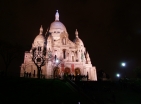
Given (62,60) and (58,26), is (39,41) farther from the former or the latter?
(62,60)

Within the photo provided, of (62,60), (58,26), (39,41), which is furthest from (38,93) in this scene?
(58,26)

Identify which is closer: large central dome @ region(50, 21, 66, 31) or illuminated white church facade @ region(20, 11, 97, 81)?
illuminated white church facade @ region(20, 11, 97, 81)

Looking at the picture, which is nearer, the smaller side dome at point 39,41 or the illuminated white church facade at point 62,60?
the illuminated white church facade at point 62,60

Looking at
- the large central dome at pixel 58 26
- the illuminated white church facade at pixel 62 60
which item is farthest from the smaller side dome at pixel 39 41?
the large central dome at pixel 58 26

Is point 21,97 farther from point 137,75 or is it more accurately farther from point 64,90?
point 137,75

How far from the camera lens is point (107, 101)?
23859 mm

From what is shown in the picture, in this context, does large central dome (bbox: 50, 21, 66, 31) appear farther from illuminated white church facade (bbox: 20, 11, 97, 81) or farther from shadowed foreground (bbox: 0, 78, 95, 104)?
shadowed foreground (bbox: 0, 78, 95, 104)

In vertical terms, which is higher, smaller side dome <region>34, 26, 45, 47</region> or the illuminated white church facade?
smaller side dome <region>34, 26, 45, 47</region>

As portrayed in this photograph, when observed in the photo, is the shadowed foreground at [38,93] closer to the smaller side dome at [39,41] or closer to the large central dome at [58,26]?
the smaller side dome at [39,41]

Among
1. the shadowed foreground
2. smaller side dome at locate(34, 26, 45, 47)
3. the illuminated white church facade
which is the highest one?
smaller side dome at locate(34, 26, 45, 47)

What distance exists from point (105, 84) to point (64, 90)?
10419 millimetres

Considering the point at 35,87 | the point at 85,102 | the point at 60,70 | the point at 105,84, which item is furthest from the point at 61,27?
the point at 85,102

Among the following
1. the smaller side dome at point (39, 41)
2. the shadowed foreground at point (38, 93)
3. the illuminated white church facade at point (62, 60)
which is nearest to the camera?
the shadowed foreground at point (38, 93)

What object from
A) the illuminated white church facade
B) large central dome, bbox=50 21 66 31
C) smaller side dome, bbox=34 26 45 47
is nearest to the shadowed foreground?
the illuminated white church facade
